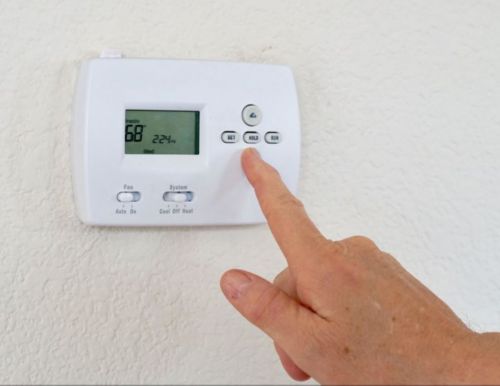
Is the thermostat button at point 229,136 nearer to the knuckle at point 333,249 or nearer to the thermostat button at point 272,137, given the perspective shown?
the thermostat button at point 272,137

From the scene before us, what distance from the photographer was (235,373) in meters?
0.52

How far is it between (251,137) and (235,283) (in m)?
0.13

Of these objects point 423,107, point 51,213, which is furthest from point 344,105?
point 51,213

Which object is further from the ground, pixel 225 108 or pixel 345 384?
Answer: pixel 225 108

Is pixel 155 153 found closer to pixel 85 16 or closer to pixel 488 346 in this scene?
pixel 85 16

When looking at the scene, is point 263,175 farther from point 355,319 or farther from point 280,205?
point 355,319

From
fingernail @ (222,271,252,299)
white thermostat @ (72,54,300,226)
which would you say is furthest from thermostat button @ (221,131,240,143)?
fingernail @ (222,271,252,299)

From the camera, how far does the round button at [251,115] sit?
1.45ft

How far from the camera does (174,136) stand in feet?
1.43

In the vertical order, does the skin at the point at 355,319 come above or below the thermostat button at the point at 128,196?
below

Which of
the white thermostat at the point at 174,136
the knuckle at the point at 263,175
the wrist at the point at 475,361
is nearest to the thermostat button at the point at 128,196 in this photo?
the white thermostat at the point at 174,136

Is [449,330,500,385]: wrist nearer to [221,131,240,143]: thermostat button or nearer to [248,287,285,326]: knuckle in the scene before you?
[248,287,285,326]: knuckle

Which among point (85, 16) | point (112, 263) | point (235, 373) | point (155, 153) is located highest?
point (85, 16)

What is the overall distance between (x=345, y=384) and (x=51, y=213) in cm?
29
